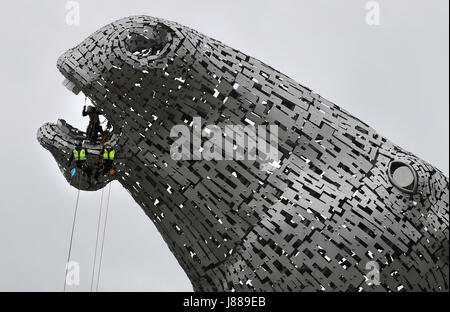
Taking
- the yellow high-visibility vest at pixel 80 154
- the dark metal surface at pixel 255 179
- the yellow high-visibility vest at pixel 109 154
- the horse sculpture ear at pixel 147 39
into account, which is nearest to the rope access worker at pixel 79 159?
the yellow high-visibility vest at pixel 80 154

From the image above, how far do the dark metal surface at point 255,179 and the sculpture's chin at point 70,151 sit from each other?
0.28 m

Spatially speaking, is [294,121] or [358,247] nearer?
[358,247]

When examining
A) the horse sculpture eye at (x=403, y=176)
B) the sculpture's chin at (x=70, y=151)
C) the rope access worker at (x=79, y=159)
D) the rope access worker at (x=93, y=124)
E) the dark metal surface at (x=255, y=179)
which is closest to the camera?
the dark metal surface at (x=255, y=179)

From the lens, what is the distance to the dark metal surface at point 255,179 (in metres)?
12.0

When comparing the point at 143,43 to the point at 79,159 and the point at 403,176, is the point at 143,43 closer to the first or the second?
the point at 79,159

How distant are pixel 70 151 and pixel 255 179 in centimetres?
336

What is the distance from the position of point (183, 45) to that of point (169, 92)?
77 cm

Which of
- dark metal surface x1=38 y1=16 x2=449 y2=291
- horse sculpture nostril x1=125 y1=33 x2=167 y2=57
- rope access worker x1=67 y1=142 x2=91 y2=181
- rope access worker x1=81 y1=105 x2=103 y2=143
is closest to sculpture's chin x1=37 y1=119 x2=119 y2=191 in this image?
rope access worker x1=67 y1=142 x2=91 y2=181

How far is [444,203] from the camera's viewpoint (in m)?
12.2

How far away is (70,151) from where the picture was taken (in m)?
14.0

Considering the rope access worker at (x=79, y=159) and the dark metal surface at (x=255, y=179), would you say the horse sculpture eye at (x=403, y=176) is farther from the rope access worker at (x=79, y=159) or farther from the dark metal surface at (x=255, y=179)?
the rope access worker at (x=79, y=159)

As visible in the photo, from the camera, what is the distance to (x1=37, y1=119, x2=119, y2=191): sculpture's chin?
13.9m
